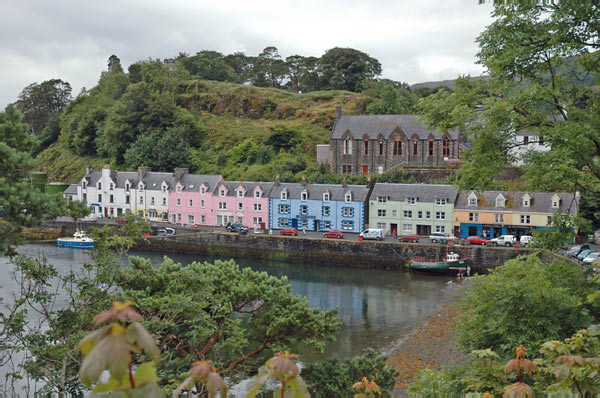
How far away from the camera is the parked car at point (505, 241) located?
38281mm

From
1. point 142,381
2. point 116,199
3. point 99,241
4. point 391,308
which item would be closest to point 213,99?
point 116,199

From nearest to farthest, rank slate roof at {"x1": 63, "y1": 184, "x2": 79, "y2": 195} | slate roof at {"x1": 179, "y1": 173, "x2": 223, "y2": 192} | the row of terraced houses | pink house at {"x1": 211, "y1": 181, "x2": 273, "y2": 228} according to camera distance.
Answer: the row of terraced houses
pink house at {"x1": 211, "y1": 181, "x2": 273, "y2": 228}
slate roof at {"x1": 179, "y1": 173, "x2": 223, "y2": 192}
slate roof at {"x1": 63, "y1": 184, "x2": 79, "y2": 195}

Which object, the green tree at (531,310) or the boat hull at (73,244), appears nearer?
the green tree at (531,310)

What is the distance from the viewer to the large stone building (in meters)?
54.0

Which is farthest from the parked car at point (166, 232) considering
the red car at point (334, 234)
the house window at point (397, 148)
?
the house window at point (397, 148)

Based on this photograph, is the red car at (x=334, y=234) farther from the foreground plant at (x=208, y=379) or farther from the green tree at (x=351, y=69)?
the green tree at (x=351, y=69)

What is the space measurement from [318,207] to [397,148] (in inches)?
566

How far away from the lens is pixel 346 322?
26.3 meters

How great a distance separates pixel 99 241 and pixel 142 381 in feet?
34.0

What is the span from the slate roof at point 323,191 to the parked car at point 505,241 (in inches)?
420

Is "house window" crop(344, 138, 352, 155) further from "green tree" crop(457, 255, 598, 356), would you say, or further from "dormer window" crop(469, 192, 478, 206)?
"green tree" crop(457, 255, 598, 356)

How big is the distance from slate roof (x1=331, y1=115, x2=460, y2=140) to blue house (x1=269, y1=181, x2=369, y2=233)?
1260cm

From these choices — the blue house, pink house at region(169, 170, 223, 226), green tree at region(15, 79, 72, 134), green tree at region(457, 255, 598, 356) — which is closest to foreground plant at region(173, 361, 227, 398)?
green tree at region(457, 255, 598, 356)

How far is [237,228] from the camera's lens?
46125 millimetres
